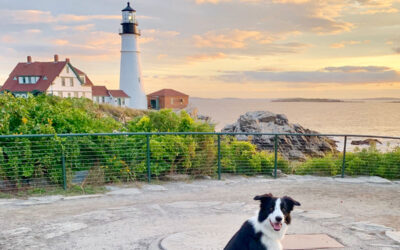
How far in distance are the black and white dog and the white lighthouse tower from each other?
43.9 m

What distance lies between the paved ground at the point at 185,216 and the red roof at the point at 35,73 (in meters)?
42.1

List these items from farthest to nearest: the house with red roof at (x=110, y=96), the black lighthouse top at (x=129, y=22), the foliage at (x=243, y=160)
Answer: the house with red roof at (x=110, y=96) → the black lighthouse top at (x=129, y=22) → the foliage at (x=243, y=160)

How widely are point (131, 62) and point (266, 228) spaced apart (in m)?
46.2

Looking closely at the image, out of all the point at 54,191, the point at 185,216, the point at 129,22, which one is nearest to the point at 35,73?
the point at 129,22

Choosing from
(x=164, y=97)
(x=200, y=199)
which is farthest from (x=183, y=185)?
(x=164, y=97)

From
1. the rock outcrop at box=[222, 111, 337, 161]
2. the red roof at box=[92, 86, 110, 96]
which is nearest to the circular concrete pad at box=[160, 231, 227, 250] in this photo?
the rock outcrop at box=[222, 111, 337, 161]

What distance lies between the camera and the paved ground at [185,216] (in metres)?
5.06

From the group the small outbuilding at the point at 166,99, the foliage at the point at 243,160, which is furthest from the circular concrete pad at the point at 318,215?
the small outbuilding at the point at 166,99

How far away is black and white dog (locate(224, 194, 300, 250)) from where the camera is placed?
3600mm

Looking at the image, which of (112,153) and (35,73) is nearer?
(112,153)

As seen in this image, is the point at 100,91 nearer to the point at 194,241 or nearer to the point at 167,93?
the point at 167,93

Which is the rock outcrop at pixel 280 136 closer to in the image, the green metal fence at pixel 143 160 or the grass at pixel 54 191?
the green metal fence at pixel 143 160

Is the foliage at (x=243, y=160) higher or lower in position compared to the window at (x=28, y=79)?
lower

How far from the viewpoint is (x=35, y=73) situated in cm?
4581
